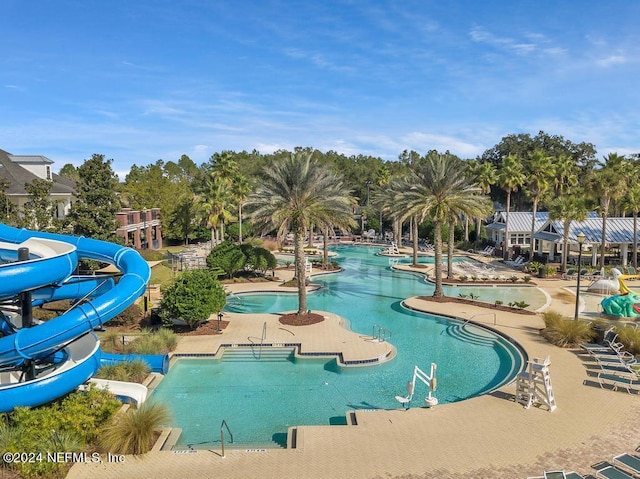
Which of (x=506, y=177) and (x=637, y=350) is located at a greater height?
(x=506, y=177)

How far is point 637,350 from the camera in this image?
1975cm

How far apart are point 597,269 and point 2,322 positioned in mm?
41453

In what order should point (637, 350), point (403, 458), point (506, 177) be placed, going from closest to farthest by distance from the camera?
point (403, 458)
point (637, 350)
point (506, 177)

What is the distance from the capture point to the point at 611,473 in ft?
37.0

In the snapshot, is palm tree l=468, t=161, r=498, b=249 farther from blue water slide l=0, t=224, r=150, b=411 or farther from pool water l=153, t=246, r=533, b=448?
blue water slide l=0, t=224, r=150, b=411

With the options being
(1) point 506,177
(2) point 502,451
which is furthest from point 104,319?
(1) point 506,177

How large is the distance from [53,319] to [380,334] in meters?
16.2

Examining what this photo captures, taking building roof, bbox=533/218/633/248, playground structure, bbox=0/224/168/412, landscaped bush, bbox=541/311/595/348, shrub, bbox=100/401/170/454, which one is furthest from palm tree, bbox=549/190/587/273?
shrub, bbox=100/401/170/454

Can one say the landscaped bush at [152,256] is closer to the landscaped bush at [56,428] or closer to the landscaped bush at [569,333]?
the landscaped bush at [56,428]

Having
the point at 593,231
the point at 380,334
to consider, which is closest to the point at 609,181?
the point at 593,231

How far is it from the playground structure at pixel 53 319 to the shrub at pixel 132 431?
161 cm

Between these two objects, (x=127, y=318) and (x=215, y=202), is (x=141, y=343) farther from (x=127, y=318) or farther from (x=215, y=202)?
(x=215, y=202)

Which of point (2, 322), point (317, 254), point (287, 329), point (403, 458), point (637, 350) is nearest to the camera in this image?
point (403, 458)

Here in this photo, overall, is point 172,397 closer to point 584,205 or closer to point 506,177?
point 584,205
